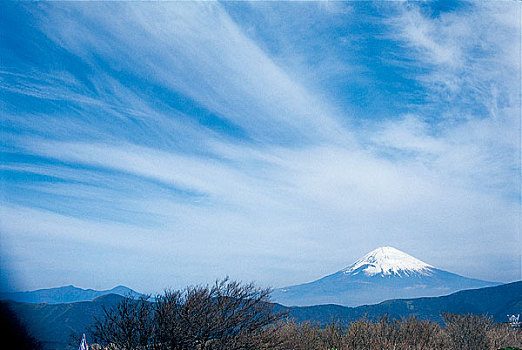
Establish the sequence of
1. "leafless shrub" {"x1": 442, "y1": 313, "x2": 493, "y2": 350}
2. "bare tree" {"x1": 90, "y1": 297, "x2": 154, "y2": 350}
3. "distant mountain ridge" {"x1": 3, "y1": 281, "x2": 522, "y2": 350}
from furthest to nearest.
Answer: "distant mountain ridge" {"x1": 3, "y1": 281, "x2": 522, "y2": 350} → "leafless shrub" {"x1": 442, "y1": 313, "x2": 493, "y2": 350} → "bare tree" {"x1": 90, "y1": 297, "x2": 154, "y2": 350}

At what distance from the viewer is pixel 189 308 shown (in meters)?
13.5

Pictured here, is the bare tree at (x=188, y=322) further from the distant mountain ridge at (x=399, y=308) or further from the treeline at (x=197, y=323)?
the distant mountain ridge at (x=399, y=308)

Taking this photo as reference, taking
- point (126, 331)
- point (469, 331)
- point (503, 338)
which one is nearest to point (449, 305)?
point (503, 338)

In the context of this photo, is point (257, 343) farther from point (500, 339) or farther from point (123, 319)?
point (500, 339)

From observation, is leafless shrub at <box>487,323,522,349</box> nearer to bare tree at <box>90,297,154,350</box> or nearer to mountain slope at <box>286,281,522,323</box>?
bare tree at <box>90,297,154,350</box>

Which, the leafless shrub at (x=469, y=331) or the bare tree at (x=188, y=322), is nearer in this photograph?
the bare tree at (x=188, y=322)

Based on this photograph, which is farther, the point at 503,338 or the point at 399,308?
the point at 399,308

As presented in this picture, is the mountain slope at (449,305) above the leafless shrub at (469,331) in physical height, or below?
above

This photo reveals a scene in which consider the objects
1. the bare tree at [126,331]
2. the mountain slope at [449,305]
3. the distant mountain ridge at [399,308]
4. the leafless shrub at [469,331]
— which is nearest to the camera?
the bare tree at [126,331]

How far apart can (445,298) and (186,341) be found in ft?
558

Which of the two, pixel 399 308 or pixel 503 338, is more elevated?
pixel 399 308

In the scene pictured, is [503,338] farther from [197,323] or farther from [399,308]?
[399,308]

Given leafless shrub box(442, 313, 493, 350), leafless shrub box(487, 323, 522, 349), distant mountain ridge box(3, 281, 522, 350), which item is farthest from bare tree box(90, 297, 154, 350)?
distant mountain ridge box(3, 281, 522, 350)

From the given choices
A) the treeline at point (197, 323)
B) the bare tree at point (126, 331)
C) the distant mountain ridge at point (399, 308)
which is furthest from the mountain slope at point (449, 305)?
the bare tree at point (126, 331)
